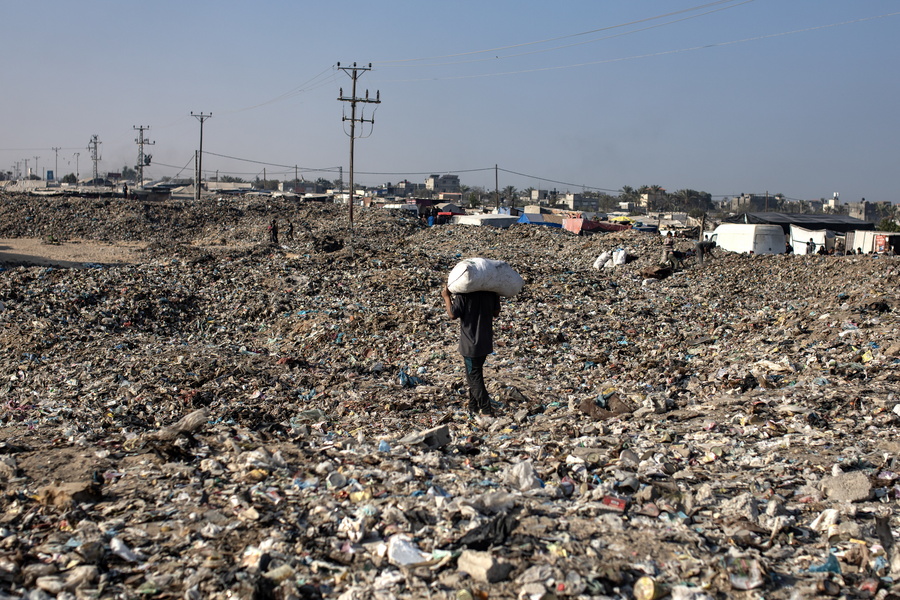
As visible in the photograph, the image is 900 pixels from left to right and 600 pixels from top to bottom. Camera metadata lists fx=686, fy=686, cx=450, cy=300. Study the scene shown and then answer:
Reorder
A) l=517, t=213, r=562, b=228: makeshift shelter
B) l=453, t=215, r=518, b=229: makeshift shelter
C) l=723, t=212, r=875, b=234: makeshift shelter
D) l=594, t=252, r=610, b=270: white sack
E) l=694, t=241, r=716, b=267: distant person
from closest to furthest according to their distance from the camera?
l=694, t=241, r=716, b=267: distant person
l=594, t=252, r=610, b=270: white sack
l=723, t=212, r=875, b=234: makeshift shelter
l=453, t=215, r=518, b=229: makeshift shelter
l=517, t=213, r=562, b=228: makeshift shelter

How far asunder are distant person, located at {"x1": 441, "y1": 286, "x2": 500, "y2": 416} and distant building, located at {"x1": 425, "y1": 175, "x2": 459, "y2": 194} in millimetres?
123529

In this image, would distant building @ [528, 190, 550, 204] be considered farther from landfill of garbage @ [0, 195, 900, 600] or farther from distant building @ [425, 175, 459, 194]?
landfill of garbage @ [0, 195, 900, 600]

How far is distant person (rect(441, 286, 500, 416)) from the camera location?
219 inches

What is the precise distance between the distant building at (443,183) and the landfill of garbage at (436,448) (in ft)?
392

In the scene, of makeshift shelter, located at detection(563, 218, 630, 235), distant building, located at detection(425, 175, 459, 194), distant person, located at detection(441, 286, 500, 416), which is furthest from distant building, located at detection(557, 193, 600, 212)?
distant person, located at detection(441, 286, 500, 416)

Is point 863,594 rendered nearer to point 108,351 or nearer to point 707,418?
point 707,418

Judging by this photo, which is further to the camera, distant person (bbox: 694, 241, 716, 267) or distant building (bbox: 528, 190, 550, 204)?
distant building (bbox: 528, 190, 550, 204)

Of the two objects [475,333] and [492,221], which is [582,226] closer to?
[492,221]

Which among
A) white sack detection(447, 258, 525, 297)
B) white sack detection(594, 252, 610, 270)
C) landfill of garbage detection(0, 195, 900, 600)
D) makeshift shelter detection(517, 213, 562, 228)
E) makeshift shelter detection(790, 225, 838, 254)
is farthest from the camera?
makeshift shelter detection(517, 213, 562, 228)

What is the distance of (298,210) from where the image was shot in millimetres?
42406

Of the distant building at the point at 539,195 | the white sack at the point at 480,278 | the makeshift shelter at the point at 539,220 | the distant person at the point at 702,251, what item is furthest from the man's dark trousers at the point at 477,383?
the distant building at the point at 539,195

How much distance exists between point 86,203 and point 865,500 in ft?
127

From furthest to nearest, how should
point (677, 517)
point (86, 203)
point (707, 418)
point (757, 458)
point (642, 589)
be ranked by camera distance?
1. point (86, 203)
2. point (707, 418)
3. point (757, 458)
4. point (677, 517)
5. point (642, 589)

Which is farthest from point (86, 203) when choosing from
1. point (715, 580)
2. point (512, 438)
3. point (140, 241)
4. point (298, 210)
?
point (715, 580)
